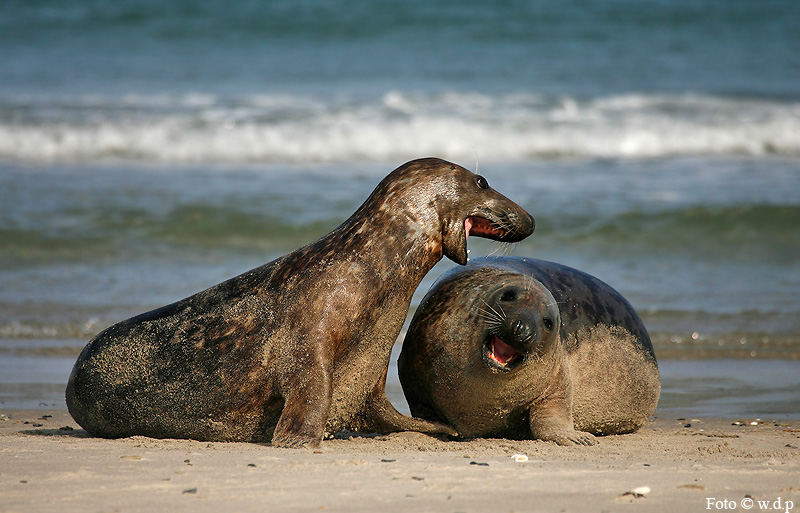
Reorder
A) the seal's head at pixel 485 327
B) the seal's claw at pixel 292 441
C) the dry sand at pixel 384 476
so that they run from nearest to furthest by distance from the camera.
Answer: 1. the dry sand at pixel 384 476
2. the seal's claw at pixel 292 441
3. the seal's head at pixel 485 327

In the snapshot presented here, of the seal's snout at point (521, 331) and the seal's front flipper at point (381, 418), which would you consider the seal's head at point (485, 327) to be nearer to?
the seal's snout at point (521, 331)

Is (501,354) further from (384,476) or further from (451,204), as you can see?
(384,476)

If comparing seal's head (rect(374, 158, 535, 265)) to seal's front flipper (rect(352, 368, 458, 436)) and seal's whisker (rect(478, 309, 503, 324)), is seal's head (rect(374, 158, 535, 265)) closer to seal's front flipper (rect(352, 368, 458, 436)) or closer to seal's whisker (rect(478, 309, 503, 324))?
seal's whisker (rect(478, 309, 503, 324))

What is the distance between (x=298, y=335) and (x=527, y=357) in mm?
1128

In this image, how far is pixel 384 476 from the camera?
14.1 ft

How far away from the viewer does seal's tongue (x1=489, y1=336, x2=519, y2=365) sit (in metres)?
5.62

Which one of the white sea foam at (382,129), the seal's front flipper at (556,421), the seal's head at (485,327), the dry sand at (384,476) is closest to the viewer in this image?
the dry sand at (384,476)

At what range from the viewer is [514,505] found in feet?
12.8

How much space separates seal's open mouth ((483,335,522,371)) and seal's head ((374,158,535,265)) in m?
0.43

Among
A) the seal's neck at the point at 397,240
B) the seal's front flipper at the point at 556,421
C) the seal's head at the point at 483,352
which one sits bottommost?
the seal's front flipper at the point at 556,421

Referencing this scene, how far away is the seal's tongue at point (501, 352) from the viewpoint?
18.4 ft

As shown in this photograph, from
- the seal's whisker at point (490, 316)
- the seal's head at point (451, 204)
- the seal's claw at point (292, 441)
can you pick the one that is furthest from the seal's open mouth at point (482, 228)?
the seal's claw at point (292, 441)

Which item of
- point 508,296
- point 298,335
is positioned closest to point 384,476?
point 298,335

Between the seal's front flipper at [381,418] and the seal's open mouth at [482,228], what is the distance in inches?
33.1
